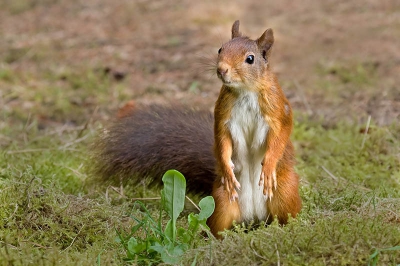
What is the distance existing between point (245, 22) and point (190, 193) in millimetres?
5084

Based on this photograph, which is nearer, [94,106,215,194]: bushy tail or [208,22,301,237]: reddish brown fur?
[208,22,301,237]: reddish brown fur

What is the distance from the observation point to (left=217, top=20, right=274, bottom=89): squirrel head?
9.69 ft

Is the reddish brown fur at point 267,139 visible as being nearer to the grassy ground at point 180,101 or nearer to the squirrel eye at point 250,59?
the squirrel eye at point 250,59

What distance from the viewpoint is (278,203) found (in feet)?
10.3

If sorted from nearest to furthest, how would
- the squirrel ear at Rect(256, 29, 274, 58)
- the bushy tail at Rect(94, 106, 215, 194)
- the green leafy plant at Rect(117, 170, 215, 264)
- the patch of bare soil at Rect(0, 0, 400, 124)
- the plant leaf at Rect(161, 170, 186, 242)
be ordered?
the green leafy plant at Rect(117, 170, 215, 264) < the plant leaf at Rect(161, 170, 186, 242) < the squirrel ear at Rect(256, 29, 274, 58) < the bushy tail at Rect(94, 106, 215, 194) < the patch of bare soil at Rect(0, 0, 400, 124)

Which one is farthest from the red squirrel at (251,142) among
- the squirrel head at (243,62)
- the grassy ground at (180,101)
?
the grassy ground at (180,101)

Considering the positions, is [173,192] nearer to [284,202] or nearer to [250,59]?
[284,202]

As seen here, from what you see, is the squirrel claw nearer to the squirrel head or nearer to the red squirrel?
the red squirrel

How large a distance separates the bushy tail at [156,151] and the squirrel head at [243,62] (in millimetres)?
658

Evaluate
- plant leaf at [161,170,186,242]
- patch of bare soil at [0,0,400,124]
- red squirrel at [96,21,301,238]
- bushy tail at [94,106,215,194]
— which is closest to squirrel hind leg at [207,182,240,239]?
red squirrel at [96,21,301,238]

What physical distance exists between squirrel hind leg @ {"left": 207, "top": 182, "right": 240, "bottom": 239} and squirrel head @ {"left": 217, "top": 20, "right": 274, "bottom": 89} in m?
0.56

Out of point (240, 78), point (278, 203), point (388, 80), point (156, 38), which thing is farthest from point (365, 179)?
point (156, 38)

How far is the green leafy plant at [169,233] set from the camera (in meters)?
2.71

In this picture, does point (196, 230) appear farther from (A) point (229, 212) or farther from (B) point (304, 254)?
(B) point (304, 254)
